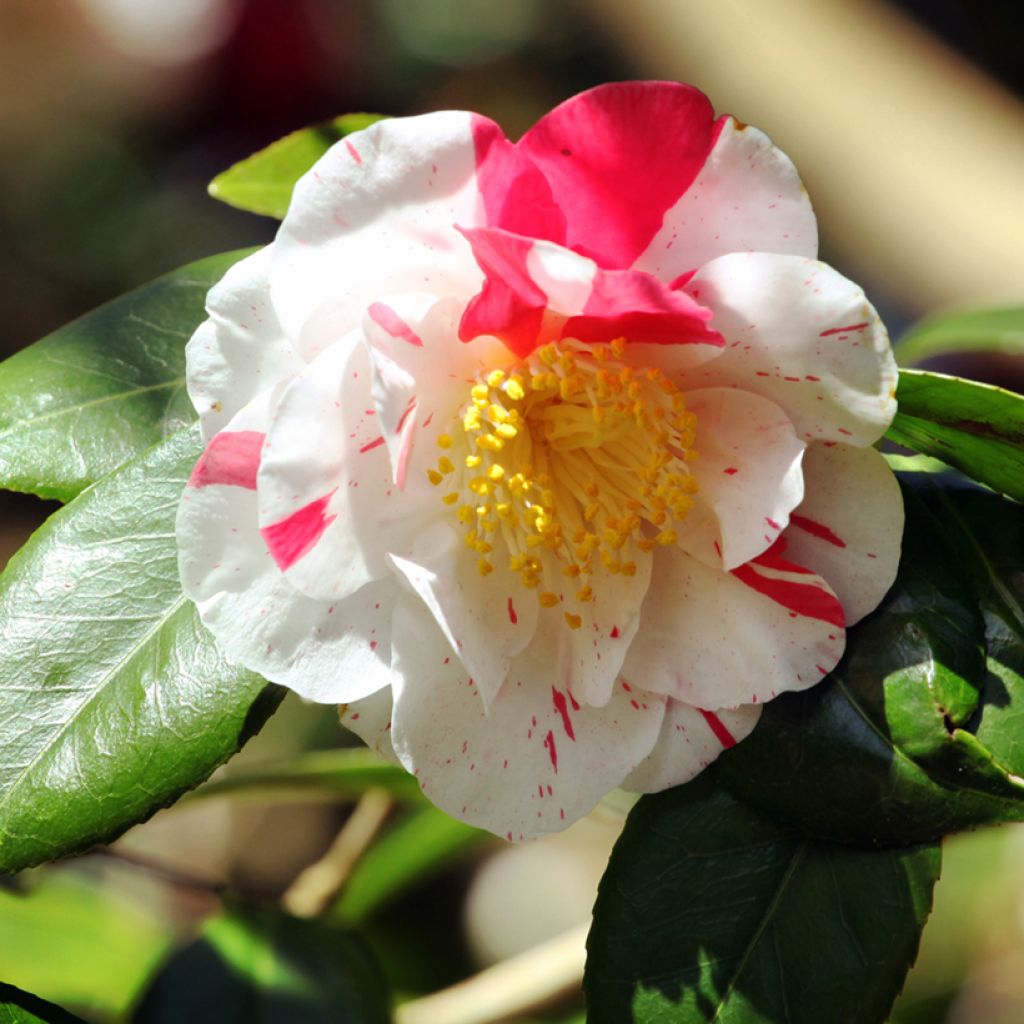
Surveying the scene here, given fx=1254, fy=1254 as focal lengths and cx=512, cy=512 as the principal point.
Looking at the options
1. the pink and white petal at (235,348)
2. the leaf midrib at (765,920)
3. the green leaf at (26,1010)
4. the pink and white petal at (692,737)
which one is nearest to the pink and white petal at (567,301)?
the pink and white petal at (235,348)

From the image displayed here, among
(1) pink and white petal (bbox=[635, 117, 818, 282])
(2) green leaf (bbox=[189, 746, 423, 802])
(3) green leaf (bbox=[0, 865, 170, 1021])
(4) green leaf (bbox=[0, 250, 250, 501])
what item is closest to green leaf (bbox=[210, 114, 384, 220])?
(4) green leaf (bbox=[0, 250, 250, 501])

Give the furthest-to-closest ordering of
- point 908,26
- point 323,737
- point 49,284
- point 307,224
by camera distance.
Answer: point 49,284 < point 908,26 < point 323,737 < point 307,224

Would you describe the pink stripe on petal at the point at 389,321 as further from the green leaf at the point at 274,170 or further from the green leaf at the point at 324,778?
the green leaf at the point at 324,778

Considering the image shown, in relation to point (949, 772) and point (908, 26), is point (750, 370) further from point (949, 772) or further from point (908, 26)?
point (908, 26)

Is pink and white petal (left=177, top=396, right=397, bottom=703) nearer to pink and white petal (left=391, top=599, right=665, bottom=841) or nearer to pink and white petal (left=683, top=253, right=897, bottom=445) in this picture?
pink and white petal (left=391, top=599, right=665, bottom=841)

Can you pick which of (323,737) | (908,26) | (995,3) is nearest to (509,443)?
(323,737)
